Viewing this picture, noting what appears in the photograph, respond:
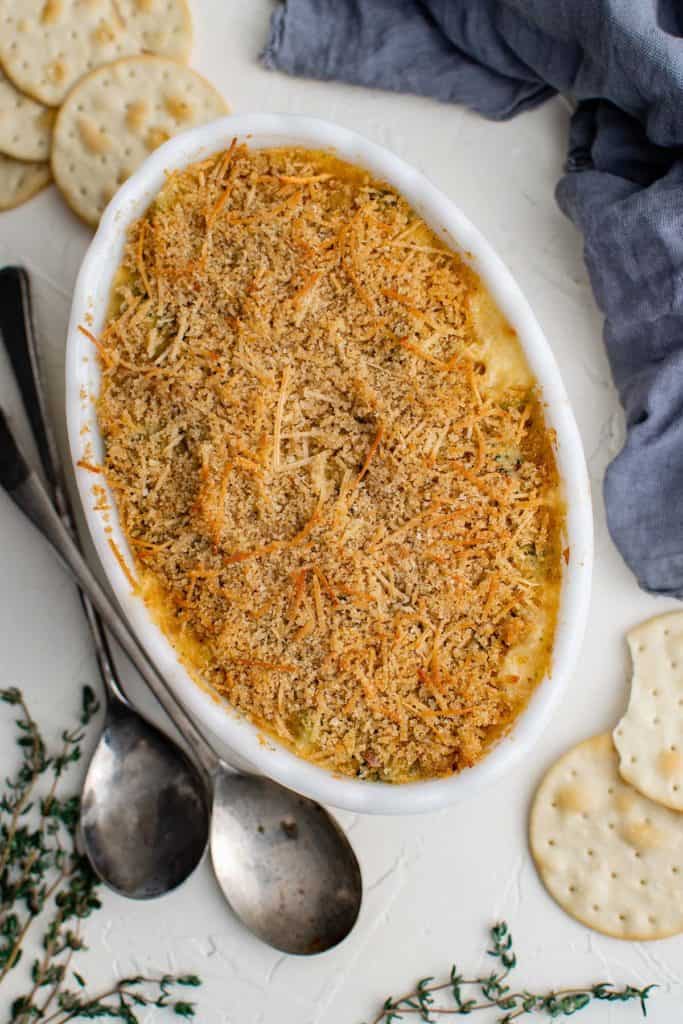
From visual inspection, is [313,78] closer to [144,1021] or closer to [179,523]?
[179,523]

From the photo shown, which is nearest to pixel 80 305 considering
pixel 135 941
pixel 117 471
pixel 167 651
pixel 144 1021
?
pixel 117 471

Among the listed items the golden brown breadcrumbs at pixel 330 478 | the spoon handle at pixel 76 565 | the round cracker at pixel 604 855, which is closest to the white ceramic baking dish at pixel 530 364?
the golden brown breadcrumbs at pixel 330 478

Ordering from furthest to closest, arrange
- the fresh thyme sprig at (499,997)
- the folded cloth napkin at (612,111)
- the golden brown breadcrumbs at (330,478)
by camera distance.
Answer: the fresh thyme sprig at (499,997), the folded cloth napkin at (612,111), the golden brown breadcrumbs at (330,478)

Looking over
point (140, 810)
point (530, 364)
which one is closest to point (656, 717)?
point (530, 364)

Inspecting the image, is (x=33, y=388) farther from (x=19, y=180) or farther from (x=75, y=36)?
(x=75, y=36)

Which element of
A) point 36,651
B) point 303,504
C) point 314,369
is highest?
point 314,369

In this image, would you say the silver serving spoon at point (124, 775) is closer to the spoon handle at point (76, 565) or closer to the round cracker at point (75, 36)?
the spoon handle at point (76, 565)

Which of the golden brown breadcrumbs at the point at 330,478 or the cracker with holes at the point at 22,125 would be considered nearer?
the golden brown breadcrumbs at the point at 330,478
